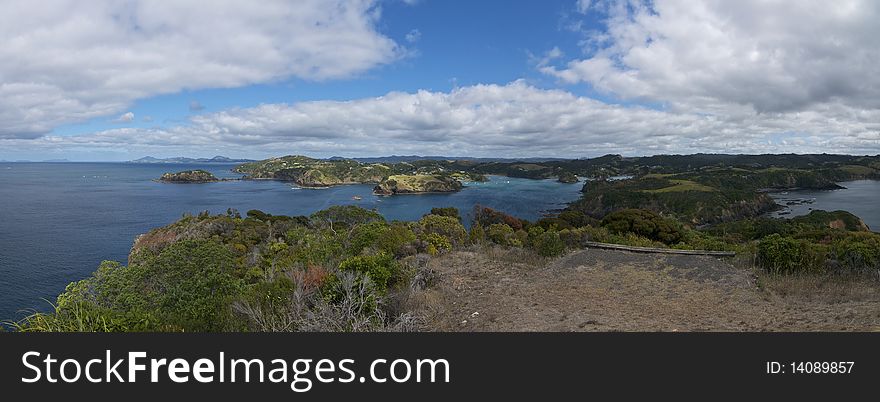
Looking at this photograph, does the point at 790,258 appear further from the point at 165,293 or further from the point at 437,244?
the point at 165,293

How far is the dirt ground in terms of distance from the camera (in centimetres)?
733

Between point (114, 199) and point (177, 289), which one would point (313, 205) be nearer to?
point (114, 199)

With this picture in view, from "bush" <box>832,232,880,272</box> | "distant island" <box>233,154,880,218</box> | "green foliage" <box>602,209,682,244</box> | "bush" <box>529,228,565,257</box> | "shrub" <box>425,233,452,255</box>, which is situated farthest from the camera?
"distant island" <box>233,154,880,218</box>

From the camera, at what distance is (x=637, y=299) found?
8.83 m

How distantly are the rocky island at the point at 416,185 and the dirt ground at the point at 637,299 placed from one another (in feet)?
333

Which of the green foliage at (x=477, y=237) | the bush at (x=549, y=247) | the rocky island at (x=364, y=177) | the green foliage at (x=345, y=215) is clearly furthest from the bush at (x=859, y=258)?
the rocky island at (x=364, y=177)

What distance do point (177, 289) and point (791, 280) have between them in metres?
12.5

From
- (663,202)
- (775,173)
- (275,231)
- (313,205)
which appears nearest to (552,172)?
(775,173)

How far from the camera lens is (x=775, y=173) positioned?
393ft

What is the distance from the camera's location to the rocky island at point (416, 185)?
114 meters

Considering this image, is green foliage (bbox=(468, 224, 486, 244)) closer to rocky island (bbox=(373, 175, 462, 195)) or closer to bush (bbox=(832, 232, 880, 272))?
bush (bbox=(832, 232, 880, 272))

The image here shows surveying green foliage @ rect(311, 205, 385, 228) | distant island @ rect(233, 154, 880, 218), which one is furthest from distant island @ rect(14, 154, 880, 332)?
distant island @ rect(233, 154, 880, 218)

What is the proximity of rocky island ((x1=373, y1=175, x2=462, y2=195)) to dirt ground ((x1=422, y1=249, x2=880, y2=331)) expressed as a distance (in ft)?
333

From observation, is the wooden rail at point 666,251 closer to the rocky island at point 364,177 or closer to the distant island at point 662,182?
the distant island at point 662,182
